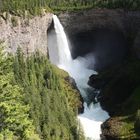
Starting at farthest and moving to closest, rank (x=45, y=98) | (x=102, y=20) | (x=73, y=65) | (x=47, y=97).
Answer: (x=73, y=65)
(x=102, y=20)
(x=47, y=97)
(x=45, y=98)

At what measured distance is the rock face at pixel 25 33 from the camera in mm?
127188

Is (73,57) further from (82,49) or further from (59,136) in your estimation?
(59,136)

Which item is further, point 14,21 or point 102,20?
point 102,20

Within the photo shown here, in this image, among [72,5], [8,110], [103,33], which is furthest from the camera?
[103,33]

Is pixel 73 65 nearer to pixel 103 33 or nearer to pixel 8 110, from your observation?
pixel 103 33

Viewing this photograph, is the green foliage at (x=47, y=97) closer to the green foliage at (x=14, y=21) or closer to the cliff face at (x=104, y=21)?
the green foliage at (x=14, y=21)

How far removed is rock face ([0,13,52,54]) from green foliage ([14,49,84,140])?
12.9 ft

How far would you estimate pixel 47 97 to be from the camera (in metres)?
113

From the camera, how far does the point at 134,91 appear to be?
123938mm

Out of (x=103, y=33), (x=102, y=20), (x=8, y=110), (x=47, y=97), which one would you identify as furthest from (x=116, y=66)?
(x=8, y=110)

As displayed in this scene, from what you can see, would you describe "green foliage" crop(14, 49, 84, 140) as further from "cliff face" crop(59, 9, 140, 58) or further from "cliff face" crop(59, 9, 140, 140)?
"cliff face" crop(59, 9, 140, 58)

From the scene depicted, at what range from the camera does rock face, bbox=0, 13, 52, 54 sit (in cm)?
12719

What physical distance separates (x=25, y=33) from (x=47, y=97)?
83.5 ft

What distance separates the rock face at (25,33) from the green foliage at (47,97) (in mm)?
3936
